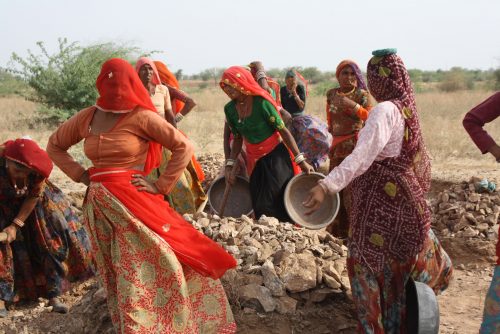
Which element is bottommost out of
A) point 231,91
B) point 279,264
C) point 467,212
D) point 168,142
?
point 467,212

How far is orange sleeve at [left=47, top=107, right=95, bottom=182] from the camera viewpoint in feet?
12.0

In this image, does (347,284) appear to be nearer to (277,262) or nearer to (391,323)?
(277,262)

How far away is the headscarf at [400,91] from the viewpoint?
3258mm

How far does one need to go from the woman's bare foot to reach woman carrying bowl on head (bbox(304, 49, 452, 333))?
2.49m

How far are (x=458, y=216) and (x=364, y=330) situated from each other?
4.02 meters

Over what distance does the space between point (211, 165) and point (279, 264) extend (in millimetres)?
5804

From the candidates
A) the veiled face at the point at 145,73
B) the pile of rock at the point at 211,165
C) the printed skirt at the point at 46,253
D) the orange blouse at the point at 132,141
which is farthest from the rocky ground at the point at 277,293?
the pile of rock at the point at 211,165

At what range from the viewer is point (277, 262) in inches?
171

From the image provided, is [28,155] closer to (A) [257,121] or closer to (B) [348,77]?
(A) [257,121]

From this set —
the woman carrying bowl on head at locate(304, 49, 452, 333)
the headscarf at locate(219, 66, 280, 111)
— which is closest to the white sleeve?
the woman carrying bowl on head at locate(304, 49, 452, 333)

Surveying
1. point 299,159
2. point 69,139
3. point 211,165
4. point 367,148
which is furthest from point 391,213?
point 211,165

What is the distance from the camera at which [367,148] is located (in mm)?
3021

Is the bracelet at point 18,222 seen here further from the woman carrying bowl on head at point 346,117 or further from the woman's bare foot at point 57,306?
the woman carrying bowl on head at point 346,117

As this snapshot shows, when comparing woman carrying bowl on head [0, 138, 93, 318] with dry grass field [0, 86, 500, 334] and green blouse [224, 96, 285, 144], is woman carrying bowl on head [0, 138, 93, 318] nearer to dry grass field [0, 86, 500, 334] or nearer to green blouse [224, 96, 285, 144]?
green blouse [224, 96, 285, 144]
